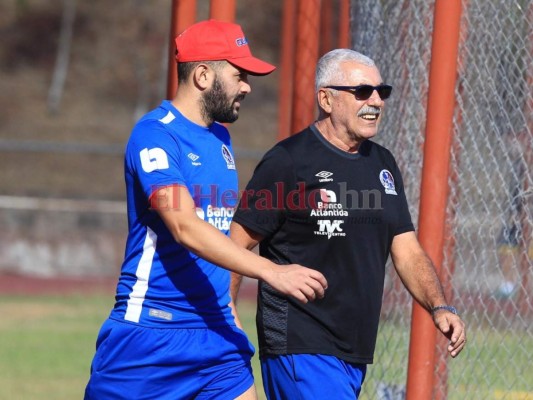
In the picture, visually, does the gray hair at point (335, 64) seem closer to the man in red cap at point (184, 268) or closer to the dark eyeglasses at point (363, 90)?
the dark eyeglasses at point (363, 90)

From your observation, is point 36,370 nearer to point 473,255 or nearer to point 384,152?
point 473,255

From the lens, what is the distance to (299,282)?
12.1 ft

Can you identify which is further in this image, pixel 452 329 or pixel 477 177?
pixel 477 177

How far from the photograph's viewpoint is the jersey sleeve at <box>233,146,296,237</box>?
4434mm

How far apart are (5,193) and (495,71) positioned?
66.0ft

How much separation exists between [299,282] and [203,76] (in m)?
1.11

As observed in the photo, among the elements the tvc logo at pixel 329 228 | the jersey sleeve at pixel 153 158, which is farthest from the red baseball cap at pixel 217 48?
the tvc logo at pixel 329 228

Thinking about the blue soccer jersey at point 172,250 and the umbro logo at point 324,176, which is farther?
the umbro logo at point 324,176

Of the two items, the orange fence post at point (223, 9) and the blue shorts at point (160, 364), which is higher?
the orange fence post at point (223, 9)

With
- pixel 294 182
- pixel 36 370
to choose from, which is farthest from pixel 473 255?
pixel 36 370

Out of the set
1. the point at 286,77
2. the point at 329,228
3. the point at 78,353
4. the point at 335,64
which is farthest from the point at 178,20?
the point at 78,353

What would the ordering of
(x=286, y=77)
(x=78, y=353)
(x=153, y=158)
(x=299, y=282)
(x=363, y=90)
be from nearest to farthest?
(x=299, y=282), (x=153, y=158), (x=363, y=90), (x=286, y=77), (x=78, y=353)

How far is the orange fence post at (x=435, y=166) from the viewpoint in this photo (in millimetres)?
5113

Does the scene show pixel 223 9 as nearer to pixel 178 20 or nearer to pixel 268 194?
pixel 178 20
